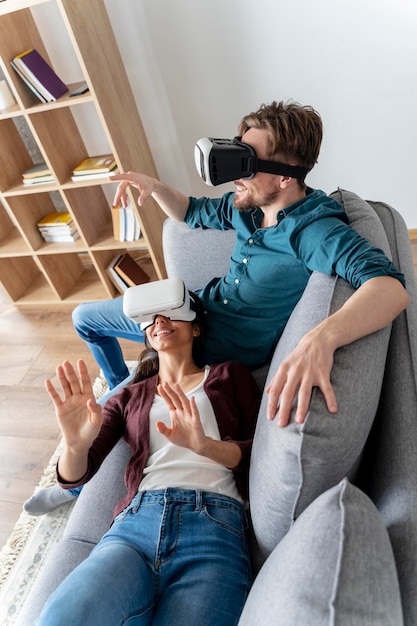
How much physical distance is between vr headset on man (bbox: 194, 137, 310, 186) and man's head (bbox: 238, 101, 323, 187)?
31 mm

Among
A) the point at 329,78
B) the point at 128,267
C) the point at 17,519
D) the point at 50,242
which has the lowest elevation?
the point at 17,519

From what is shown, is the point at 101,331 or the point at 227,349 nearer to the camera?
the point at 227,349

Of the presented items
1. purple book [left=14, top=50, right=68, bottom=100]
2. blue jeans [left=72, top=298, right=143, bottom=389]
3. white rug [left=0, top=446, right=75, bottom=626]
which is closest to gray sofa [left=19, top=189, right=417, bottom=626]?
white rug [left=0, top=446, right=75, bottom=626]

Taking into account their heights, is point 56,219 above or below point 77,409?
below

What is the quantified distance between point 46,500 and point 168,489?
760 millimetres

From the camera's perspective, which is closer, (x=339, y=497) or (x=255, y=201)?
(x=339, y=497)

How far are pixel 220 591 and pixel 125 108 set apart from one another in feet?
6.51

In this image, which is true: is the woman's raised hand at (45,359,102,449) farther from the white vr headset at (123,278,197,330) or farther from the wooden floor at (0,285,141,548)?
the wooden floor at (0,285,141,548)

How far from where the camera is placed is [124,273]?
2.51 m

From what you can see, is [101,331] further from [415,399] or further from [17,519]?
[415,399]

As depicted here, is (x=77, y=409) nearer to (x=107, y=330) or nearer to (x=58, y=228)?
(x=107, y=330)


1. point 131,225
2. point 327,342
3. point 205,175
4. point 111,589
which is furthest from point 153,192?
point 111,589

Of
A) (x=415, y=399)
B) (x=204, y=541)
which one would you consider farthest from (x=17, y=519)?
(x=415, y=399)

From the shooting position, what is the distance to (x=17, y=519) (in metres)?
1.75
